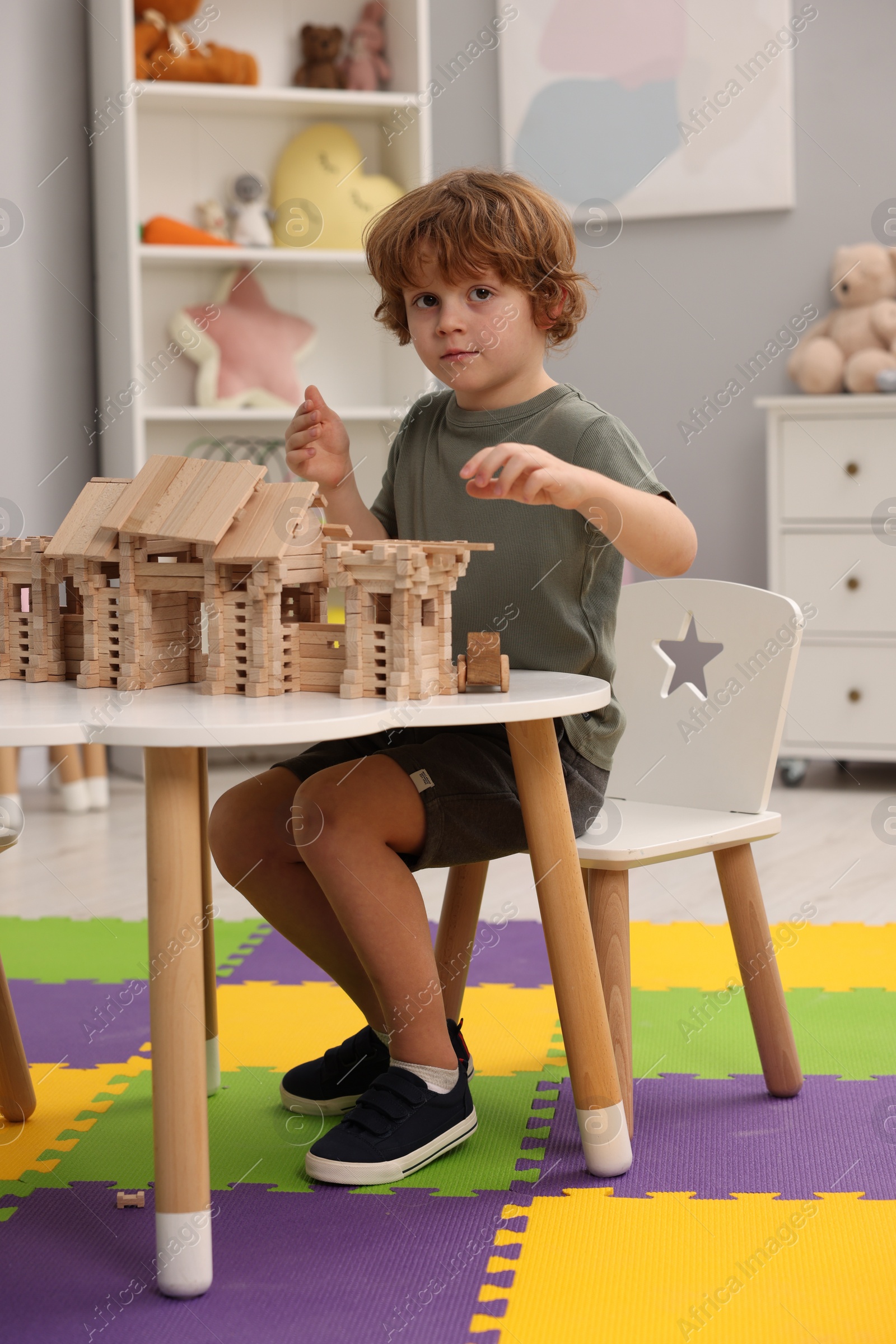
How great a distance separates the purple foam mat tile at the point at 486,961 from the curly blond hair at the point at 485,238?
83cm

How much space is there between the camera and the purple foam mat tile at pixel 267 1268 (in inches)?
38.9

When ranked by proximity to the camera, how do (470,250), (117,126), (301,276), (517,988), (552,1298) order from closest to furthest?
(552,1298), (470,250), (517,988), (117,126), (301,276)

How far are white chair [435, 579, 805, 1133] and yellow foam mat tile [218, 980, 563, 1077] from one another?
0.13 m

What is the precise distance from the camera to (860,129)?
3.29 m

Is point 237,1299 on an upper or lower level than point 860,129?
lower

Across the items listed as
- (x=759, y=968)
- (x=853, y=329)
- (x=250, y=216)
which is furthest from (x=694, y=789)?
(x=250, y=216)

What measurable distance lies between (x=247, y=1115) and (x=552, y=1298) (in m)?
0.46

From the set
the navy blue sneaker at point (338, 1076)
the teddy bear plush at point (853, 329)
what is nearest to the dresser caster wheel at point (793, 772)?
the teddy bear plush at point (853, 329)

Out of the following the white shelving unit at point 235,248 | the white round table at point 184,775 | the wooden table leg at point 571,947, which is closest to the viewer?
the white round table at point 184,775

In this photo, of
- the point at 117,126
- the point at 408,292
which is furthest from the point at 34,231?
the point at 408,292

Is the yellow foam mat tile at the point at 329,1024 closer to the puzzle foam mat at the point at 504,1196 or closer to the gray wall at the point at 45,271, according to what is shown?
the puzzle foam mat at the point at 504,1196

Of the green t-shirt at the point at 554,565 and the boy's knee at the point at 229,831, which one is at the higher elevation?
the green t-shirt at the point at 554,565

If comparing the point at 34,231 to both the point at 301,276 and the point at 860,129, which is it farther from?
the point at 860,129

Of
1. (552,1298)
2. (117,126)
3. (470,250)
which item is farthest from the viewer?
(117,126)
